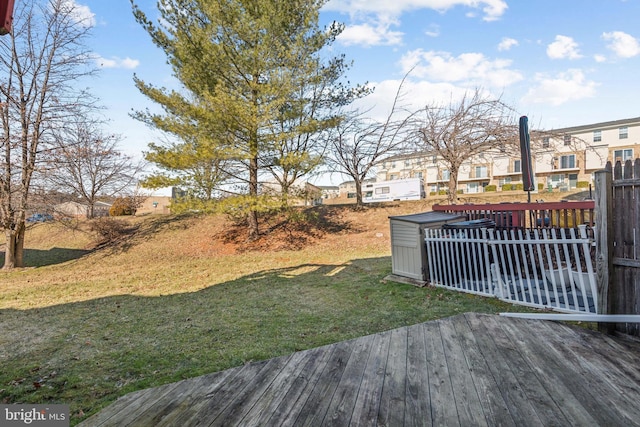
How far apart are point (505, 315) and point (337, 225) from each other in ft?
36.3

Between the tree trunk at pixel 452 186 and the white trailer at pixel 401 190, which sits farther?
the white trailer at pixel 401 190

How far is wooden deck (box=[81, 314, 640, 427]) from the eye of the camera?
172 cm

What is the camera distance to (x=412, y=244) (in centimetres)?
597

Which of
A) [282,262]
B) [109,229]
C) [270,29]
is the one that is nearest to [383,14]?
[270,29]

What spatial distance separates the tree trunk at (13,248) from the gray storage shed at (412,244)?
11814 mm

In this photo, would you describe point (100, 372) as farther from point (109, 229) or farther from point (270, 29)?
point (109, 229)

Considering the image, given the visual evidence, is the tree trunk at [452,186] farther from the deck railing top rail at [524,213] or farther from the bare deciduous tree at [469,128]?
the deck railing top rail at [524,213]

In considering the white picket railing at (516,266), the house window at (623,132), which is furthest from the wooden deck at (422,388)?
the house window at (623,132)

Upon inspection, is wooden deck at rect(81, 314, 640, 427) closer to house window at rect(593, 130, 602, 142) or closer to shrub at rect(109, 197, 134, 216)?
shrub at rect(109, 197, 134, 216)

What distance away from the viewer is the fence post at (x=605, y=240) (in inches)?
114

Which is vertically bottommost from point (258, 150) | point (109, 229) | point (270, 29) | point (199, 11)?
point (109, 229)

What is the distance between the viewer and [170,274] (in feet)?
29.1

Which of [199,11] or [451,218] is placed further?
[199,11]
